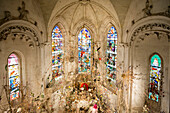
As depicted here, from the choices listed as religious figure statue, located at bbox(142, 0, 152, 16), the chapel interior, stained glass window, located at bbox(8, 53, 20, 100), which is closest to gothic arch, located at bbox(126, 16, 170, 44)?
the chapel interior

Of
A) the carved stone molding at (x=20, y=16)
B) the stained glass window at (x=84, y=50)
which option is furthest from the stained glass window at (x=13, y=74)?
the stained glass window at (x=84, y=50)

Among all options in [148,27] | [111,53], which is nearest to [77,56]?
[111,53]

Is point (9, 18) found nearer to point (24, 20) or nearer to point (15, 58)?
point (24, 20)

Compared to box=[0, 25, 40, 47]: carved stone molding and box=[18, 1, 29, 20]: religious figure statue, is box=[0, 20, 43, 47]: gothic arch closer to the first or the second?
box=[0, 25, 40, 47]: carved stone molding

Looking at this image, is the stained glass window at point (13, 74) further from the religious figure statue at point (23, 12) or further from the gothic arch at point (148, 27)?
the gothic arch at point (148, 27)

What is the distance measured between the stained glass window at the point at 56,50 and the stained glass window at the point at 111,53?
123 inches

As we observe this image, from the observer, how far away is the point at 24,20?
6.40 m

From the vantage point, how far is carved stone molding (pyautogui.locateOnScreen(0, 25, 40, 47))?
5650 millimetres

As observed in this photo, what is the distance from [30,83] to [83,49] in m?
4.58

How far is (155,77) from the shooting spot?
21.8ft

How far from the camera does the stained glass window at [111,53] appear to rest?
30.2 ft

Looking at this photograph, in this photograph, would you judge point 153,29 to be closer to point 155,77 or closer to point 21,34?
point 155,77

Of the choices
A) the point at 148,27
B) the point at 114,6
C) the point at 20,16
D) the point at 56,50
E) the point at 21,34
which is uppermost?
the point at 114,6

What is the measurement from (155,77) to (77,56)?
3720mm
